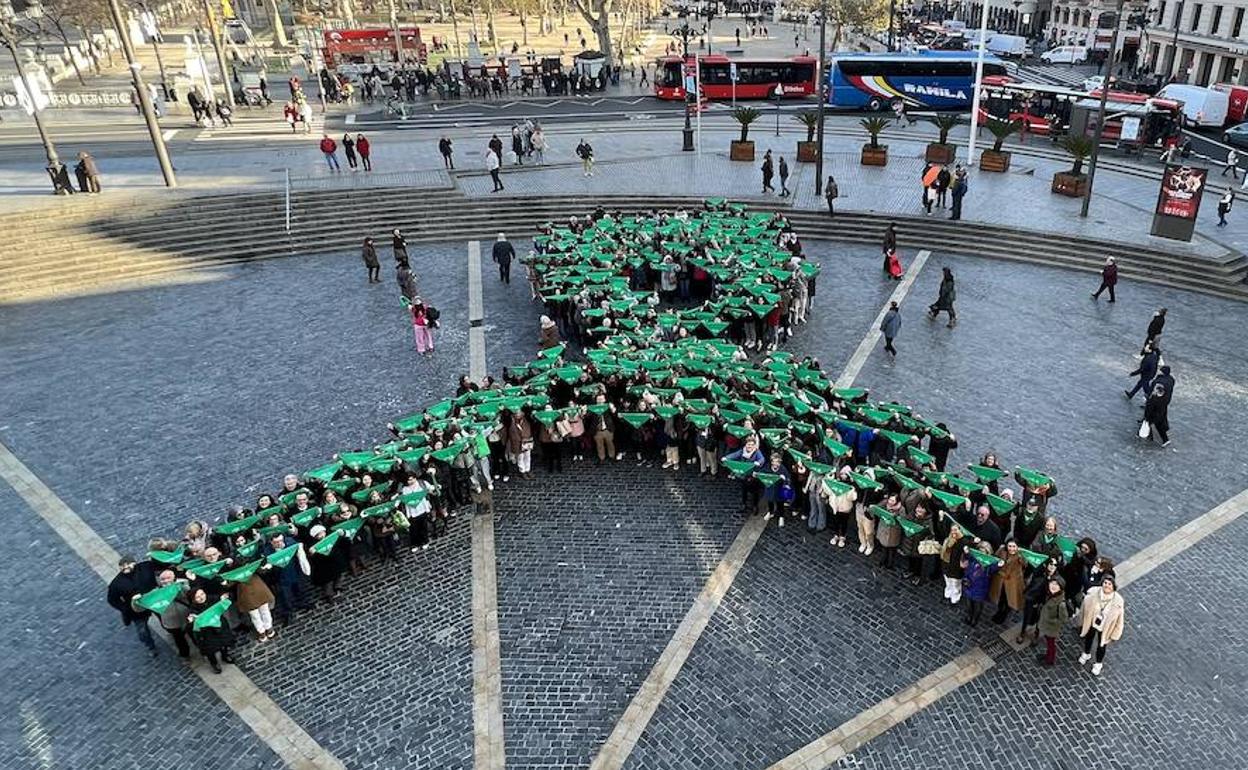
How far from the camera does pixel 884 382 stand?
16.2 metres

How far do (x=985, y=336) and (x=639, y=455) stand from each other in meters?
9.06

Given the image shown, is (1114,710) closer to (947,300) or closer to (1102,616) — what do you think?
(1102,616)

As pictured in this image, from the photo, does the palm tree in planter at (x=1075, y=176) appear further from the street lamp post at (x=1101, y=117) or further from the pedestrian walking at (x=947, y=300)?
the pedestrian walking at (x=947, y=300)

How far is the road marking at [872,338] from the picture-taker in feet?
54.1

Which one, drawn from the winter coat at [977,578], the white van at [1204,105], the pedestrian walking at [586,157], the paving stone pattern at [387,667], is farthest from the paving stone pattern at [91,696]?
the white van at [1204,105]

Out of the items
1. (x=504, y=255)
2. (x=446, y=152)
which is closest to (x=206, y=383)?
(x=504, y=255)

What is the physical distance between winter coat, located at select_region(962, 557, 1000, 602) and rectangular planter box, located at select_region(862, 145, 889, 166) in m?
24.5

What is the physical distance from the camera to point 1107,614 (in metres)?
8.99

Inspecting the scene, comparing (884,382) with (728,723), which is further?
(884,382)

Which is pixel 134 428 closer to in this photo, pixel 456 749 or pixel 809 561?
pixel 456 749

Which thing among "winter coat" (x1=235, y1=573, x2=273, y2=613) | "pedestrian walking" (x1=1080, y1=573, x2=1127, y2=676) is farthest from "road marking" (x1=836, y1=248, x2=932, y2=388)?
"winter coat" (x1=235, y1=573, x2=273, y2=613)

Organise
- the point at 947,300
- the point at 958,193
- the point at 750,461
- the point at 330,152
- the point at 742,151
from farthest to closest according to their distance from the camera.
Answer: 1. the point at 742,151
2. the point at 330,152
3. the point at 958,193
4. the point at 947,300
5. the point at 750,461

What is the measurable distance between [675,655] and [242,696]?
5.09 meters

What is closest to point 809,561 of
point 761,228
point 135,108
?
point 761,228
